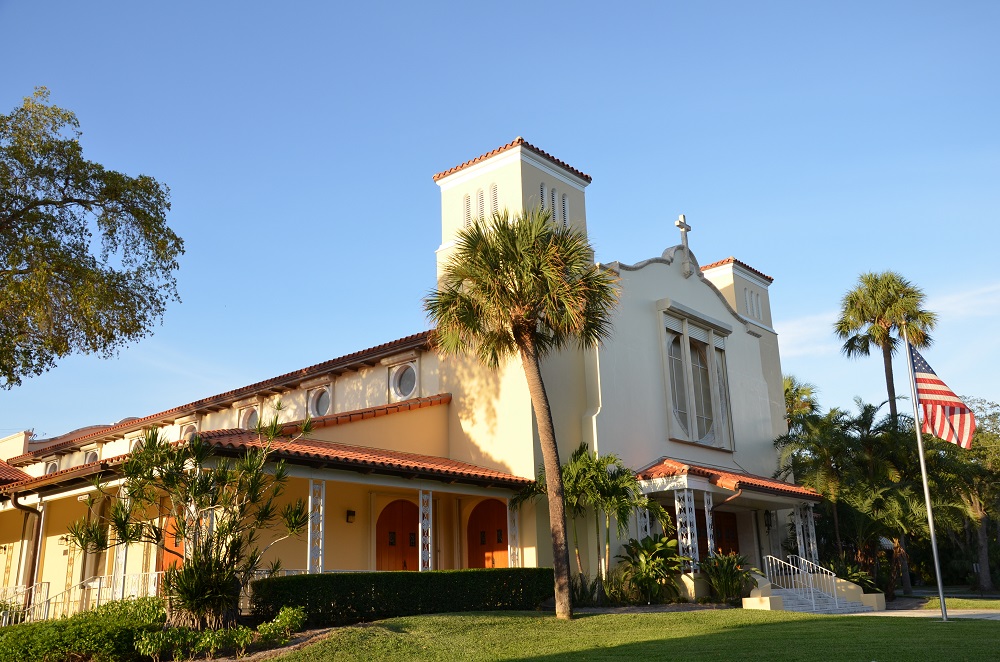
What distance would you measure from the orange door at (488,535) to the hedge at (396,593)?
2670 mm

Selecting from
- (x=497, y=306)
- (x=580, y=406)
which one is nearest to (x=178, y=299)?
(x=497, y=306)

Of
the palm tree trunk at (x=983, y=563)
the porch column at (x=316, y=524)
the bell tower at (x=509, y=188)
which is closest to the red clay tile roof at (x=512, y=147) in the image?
the bell tower at (x=509, y=188)

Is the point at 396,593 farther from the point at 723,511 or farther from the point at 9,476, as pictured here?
the point at 723,511

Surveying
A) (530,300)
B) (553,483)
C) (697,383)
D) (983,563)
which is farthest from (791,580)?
(983,563)

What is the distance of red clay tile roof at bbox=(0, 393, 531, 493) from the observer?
17.2 m

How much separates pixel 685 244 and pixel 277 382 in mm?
13765

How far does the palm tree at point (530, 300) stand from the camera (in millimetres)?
17969

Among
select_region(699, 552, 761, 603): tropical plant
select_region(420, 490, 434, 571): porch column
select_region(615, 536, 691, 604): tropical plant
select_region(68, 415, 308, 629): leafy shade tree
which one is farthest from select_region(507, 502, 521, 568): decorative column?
select_region(68, 415, 308, 629): leafy shade tree

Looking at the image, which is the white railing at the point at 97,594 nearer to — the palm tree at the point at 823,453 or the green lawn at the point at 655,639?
the green lawn at the point at 655,639

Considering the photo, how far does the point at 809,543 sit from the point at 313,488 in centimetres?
1602

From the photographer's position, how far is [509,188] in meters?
24.8

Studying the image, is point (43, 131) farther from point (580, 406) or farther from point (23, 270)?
point (580, 406)

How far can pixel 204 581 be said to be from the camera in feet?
45.1

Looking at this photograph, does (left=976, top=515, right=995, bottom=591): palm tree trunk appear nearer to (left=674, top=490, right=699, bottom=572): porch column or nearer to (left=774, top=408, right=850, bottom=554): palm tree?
(left=774, top=408, right=850, bottom=554): palm tree
